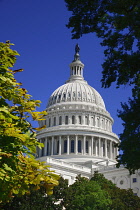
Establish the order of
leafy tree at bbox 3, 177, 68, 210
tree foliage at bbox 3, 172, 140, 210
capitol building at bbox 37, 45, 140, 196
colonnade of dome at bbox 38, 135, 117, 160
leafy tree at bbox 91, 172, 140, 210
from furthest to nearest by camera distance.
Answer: colonnade of dome at bbox 38, 135, 117, 160, capitol building at bbox 37, 45, 140, 196, leafy tree at bbox 91, 172, 140, 210, tree foliage at bbox 3, 172, 140, 210, leafy tree at bbox 3, 177, 68, 210

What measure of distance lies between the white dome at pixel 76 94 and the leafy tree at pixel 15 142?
12777 cm

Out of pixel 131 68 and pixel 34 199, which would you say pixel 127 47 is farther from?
pixel 34 199

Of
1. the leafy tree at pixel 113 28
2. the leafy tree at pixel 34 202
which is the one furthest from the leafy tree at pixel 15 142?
the leafy tree at pixel 34 202

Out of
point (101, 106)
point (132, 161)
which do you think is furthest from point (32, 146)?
point (101, 106)

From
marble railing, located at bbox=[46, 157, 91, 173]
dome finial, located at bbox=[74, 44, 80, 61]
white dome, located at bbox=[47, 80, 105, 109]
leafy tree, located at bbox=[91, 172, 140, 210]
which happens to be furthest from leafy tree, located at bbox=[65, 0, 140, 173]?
dome finial, located at bbox=[74, 44, 80, 61]

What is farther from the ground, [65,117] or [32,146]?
[65,117]

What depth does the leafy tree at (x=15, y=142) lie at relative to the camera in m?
13.3

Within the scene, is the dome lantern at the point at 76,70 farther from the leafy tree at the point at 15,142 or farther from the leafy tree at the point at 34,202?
the leafy tree at the point at 15,142

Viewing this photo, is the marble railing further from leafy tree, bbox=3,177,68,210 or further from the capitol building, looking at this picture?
leafy tree, bbox=3,177,68,210

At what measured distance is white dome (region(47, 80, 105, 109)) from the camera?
144500 mm

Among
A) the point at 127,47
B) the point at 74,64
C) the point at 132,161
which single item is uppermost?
the point at 74,64

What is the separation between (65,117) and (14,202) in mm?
86486

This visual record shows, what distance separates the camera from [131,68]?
2022 cm

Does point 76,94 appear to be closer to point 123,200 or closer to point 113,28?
point 123,200
